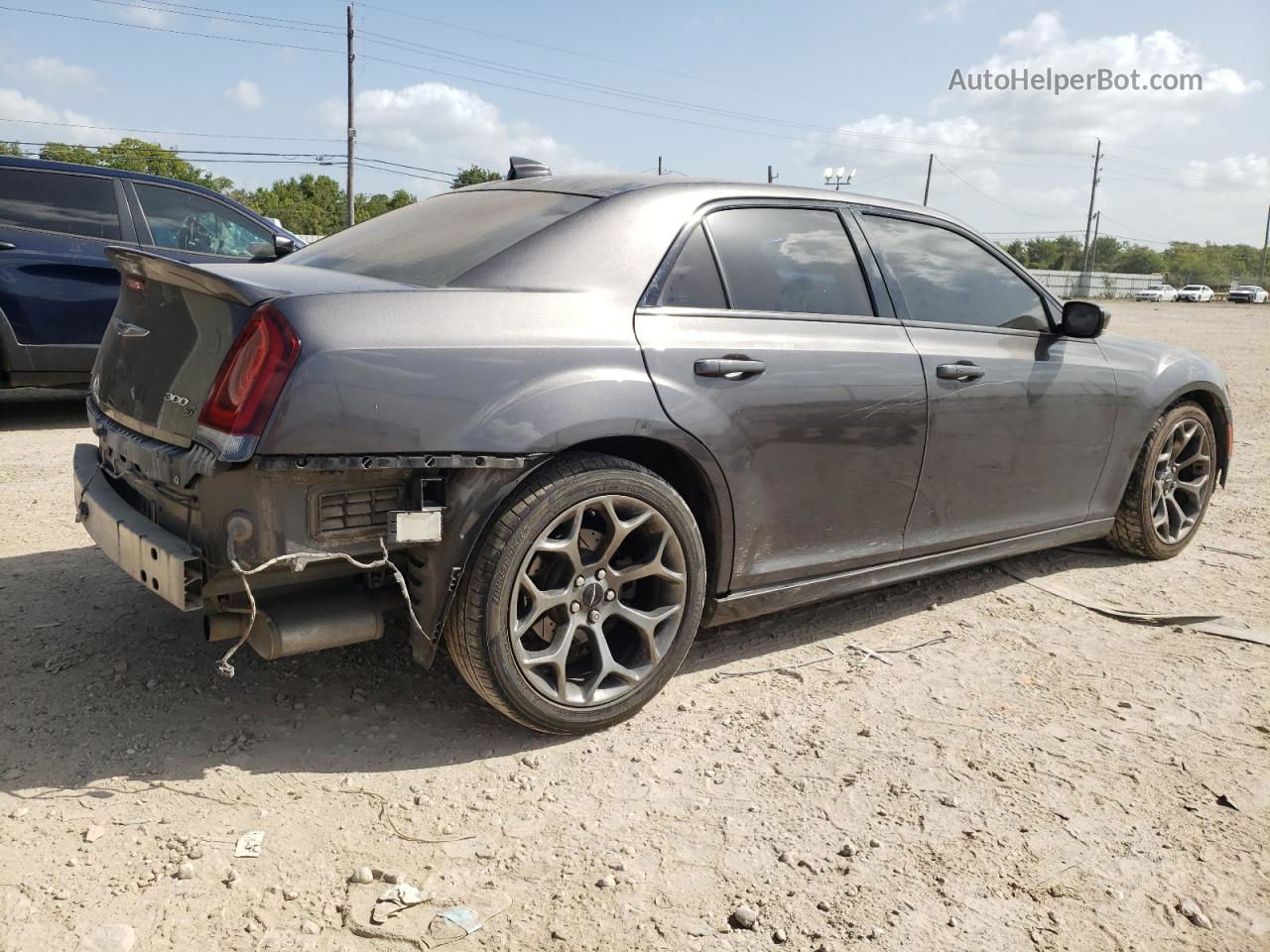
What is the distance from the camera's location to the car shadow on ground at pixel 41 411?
7.33m

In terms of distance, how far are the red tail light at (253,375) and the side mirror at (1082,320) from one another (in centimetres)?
322

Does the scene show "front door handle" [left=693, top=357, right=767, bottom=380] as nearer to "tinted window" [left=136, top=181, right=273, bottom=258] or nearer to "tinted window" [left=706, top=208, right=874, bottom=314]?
"tinted window" [left=706, top=208, right=874, bottom=314]

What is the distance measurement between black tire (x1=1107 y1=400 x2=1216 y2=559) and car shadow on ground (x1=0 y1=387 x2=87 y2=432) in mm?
6787

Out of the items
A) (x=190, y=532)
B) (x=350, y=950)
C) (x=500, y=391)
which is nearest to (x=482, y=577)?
(x=500, y=391)

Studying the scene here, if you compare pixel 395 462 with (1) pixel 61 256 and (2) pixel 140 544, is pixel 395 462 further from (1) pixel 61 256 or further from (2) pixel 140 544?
(1) pixel 61 256

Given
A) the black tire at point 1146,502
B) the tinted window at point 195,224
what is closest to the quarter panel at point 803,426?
the black tire at point 1146,502

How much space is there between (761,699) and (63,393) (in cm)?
805

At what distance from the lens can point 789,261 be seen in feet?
11.4

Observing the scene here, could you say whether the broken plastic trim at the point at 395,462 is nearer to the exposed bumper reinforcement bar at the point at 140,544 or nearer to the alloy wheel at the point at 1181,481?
the exposed bumper reinforcement bar at the point at 140,544

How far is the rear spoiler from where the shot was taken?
2568 mm

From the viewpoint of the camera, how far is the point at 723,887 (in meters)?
2.33

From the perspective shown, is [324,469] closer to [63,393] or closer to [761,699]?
[761,699]

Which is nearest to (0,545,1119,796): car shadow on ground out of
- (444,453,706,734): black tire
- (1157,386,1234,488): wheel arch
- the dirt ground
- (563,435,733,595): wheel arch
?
the dirt ground

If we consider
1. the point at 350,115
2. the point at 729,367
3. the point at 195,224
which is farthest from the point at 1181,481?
the point at 350,115
